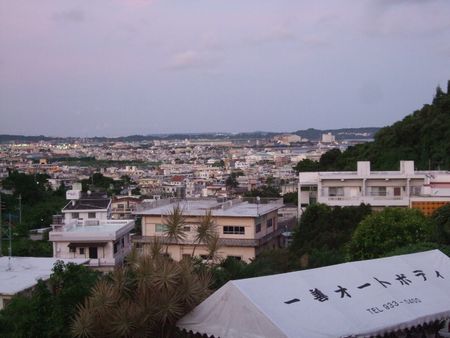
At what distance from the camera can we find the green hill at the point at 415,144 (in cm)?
3703

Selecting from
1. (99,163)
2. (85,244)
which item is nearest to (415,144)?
(85,244)

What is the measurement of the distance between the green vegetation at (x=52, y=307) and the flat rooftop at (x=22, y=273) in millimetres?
4147

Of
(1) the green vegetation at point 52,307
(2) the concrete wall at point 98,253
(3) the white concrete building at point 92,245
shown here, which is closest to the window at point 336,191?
(3) the white concrete building at point 92,245

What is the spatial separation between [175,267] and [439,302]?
145 inches

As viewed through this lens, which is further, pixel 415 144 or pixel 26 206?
pixel 26 206

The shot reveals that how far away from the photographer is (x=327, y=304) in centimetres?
829

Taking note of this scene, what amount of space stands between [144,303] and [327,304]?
7.34 feet

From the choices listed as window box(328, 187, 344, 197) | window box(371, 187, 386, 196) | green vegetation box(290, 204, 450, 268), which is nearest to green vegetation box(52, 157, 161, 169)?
window box(328, 187, 344, 197)

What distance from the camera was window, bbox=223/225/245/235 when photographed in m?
25.2

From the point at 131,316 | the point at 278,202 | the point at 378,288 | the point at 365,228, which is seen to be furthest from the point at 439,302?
the point at 278,202

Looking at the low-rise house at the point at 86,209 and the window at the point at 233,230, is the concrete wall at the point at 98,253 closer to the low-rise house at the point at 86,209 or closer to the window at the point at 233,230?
the window at the point at 233,230

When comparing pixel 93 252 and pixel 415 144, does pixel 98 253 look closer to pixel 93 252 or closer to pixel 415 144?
pixel 93 252

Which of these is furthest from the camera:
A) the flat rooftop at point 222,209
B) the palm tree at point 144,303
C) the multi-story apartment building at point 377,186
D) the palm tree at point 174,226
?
the multi-story apartment building at point 377,186

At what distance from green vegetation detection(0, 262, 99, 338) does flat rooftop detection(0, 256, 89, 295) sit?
4147 millimetres
